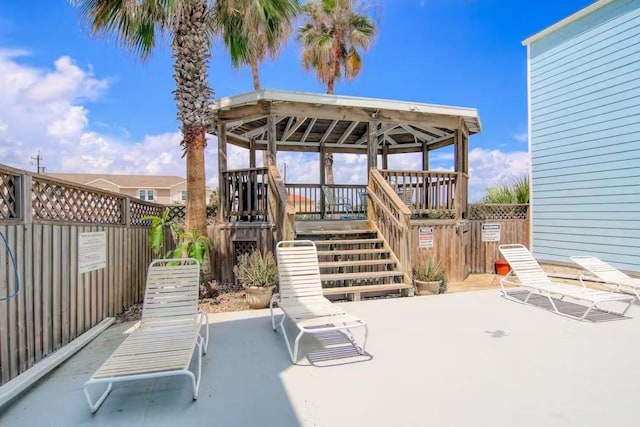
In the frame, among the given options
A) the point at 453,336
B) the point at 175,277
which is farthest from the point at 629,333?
the point at 175,277

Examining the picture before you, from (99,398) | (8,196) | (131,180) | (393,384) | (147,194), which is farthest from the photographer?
(131,180)

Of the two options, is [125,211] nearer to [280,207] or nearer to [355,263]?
[280,207]

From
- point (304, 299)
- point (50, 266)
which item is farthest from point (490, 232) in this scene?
point (50, 266)

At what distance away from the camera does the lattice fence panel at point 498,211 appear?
32.2 feet

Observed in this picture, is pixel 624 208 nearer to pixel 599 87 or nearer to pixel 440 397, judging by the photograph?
pixel 599 87

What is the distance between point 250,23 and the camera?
249 inches

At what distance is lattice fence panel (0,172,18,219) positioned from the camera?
3.07 meters

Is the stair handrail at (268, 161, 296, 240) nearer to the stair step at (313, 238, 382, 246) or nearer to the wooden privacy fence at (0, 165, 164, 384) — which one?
the stair step at (313, 238, 382, 246)

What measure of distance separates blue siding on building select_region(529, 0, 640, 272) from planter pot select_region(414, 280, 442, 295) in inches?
187

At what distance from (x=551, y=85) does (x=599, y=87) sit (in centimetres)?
130

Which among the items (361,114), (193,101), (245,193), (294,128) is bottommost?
(245,193)

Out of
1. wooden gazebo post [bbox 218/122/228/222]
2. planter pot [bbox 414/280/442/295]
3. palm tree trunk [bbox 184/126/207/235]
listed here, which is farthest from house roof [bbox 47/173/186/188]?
planter pot [bbox 414/280/442/295]

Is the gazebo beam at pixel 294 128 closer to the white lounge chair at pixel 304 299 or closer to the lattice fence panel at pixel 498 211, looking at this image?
the white lounge chair at pixel 304 299

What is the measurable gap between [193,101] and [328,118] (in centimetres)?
291
